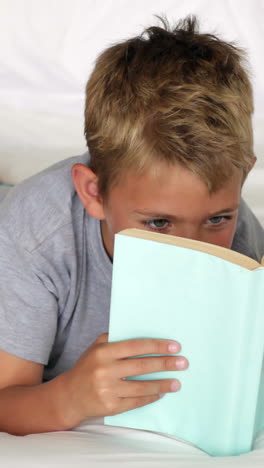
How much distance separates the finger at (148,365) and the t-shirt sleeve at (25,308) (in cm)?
24

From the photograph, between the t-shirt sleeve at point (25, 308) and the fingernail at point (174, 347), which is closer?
the fingernail at point (174, 347)

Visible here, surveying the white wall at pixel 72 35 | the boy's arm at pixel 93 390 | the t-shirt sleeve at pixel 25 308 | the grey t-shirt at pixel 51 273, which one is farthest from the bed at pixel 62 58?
the boy's arm at pixel 93 390

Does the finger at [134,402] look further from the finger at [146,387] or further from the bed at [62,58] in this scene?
the bed at [62,58]

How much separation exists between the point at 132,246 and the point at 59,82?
1331 mm

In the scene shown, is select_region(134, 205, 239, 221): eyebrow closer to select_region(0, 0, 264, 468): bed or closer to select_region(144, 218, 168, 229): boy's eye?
select_region(144, 218, 168, 229): boy's eye

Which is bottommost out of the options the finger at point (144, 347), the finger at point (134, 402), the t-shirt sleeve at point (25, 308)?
the finger at point (134, 402)

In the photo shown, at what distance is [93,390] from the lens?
2.78 feet

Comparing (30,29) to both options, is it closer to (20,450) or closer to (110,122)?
(110,122)

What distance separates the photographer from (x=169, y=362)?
0.79 m

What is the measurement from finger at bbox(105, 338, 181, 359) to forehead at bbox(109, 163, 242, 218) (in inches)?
7.0

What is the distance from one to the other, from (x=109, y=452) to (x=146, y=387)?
0.08 m

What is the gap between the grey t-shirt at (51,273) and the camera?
1.04m

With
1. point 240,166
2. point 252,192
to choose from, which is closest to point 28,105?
point 252,192

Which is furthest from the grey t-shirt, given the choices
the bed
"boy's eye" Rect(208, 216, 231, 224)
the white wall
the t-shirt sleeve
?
the white wall
